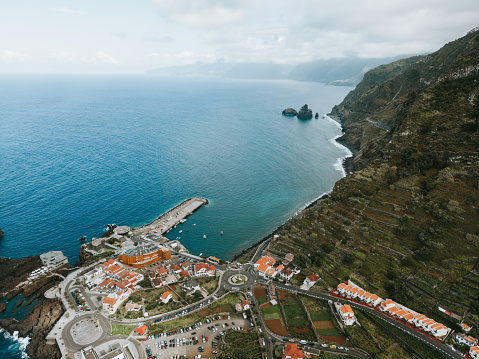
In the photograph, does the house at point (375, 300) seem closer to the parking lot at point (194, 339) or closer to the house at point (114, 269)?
the parking lot at point (194, 339)

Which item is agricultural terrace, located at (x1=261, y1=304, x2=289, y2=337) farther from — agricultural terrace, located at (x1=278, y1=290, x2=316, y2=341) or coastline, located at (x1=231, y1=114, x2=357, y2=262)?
coastline, located at (x1=231, y1=114, x2=357, y2=262)

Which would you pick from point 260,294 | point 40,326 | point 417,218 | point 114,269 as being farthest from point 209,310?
point 417,218

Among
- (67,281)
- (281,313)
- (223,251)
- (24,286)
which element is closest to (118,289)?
(67,281)

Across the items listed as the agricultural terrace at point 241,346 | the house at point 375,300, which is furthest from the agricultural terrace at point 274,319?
the house at point 375,300

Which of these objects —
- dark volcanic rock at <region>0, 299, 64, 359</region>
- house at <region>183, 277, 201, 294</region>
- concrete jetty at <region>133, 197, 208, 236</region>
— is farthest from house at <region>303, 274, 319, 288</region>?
dark volcanic rock at <region>0, 299, 64, 359</region>

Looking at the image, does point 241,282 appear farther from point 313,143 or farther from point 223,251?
point 313,143
